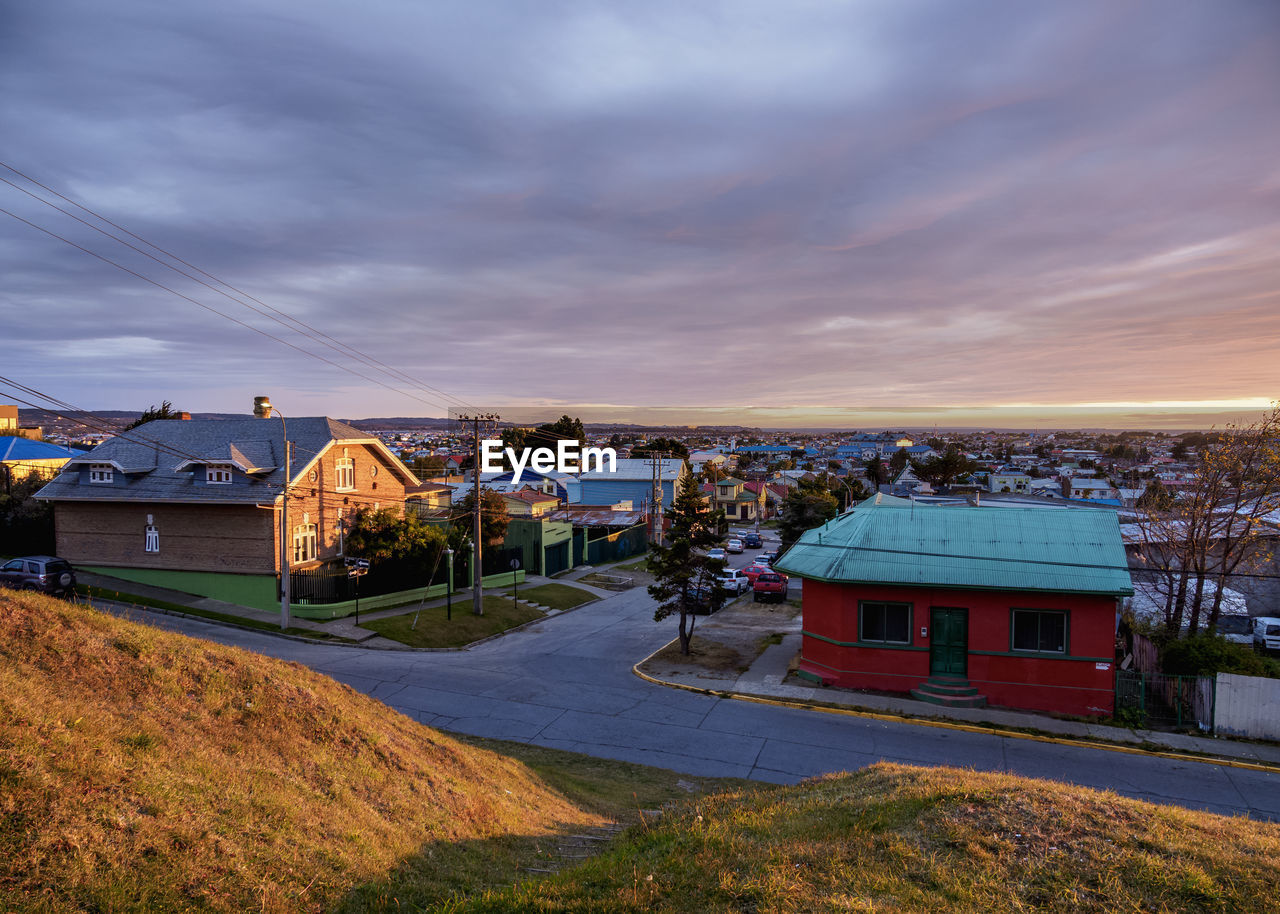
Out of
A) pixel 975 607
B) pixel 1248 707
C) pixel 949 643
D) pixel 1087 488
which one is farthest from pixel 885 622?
pixel 1087 488

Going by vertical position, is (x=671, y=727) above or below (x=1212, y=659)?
below

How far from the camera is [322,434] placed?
110 ft

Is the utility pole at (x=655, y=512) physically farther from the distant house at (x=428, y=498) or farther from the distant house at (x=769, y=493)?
the distant house at (x=769, y=493)

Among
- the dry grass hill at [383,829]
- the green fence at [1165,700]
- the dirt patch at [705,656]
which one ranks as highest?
the dry grass hill at [383,829]

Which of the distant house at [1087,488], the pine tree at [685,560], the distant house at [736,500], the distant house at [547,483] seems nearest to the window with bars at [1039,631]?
the pine tree at [685,560]

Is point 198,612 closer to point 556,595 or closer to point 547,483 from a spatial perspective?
point 556,595

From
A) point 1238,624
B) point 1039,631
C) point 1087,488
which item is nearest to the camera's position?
point 1039,631

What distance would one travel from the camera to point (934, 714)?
66.3 ft

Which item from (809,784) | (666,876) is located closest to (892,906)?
(666,876)

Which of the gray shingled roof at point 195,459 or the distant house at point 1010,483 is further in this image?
the distant house at point 1010,483

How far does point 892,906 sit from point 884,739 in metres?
13.2

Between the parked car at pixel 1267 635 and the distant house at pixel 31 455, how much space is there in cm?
7387

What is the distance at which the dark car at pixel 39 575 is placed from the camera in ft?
80.9

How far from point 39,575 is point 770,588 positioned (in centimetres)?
3227
